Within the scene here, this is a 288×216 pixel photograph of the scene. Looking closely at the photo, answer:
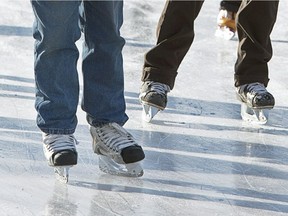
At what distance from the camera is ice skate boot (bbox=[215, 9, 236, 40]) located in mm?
5578

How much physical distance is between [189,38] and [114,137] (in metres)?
0.79

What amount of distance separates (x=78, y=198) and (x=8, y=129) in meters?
0.74

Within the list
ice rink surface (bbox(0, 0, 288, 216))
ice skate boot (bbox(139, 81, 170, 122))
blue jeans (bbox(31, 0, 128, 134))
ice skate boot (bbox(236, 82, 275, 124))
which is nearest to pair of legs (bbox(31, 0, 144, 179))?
blue jeans (bbox(31, 0, 128, 134))

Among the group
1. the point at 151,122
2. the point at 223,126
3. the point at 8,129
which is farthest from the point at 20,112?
the point at 223,126

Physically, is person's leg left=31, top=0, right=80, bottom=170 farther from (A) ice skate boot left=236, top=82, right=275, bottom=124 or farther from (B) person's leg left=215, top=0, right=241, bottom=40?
(B) person's leg left=215, top=0, right=241, bottom=40

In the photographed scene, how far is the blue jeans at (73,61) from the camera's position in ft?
11.0

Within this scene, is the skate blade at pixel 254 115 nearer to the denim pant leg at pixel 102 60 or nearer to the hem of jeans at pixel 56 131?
the denim pant leg at pixel 102 60

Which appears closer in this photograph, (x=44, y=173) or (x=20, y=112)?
(x=44, y=173)

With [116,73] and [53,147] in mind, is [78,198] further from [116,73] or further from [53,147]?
[116,73]

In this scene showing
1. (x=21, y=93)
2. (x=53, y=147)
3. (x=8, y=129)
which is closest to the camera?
(x=53, y=147)

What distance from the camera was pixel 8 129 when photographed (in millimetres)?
4016

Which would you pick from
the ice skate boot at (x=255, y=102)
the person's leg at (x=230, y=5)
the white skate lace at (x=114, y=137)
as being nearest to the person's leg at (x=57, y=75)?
the white skate lace at (x=114, y=137)

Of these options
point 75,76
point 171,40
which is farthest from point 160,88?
point 75,76

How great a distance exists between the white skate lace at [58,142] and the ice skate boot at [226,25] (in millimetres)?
2258
